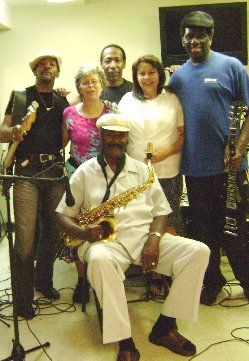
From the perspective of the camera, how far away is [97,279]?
7.49 feet

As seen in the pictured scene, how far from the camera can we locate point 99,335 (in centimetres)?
269

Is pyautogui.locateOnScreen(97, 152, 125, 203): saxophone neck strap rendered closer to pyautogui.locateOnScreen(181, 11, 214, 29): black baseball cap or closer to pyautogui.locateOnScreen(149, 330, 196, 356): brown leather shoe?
pyautogui.locateOnScreen(149, 330, 196, 356): brown leather shoe

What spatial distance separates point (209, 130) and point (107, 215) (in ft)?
A: 2.94

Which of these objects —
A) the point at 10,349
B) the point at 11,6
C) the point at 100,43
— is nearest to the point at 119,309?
the point at 10,349

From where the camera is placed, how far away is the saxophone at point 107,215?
254cm

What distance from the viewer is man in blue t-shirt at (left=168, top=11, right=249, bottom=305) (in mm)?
2857

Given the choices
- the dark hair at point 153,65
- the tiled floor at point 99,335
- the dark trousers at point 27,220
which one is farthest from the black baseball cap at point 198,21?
the tiled floor at point 99,335

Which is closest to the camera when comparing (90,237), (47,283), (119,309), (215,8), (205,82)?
(119,309)

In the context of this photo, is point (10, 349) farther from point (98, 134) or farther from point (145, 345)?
point (98, 134)

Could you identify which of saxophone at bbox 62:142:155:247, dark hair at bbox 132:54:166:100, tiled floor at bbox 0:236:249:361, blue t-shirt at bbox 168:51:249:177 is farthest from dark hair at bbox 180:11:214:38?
tiled floor at bbox 0:236:249:361

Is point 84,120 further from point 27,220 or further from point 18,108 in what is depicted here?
point 27,220

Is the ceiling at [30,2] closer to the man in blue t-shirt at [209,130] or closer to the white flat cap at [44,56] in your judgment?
the white flat cap at [44,56]

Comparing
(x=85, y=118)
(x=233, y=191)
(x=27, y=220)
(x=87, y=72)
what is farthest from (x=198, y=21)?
(x=27, y=220)

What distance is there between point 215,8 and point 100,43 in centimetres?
130
